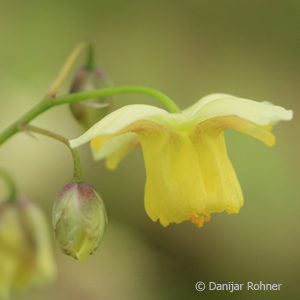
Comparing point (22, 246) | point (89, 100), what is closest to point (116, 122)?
point (89, 100)

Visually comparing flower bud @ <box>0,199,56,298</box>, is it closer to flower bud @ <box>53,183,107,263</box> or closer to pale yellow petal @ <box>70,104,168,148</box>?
flower bud @ <box>53,183,107,263</box>

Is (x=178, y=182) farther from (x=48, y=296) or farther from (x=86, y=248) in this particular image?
(x=48, y=296)

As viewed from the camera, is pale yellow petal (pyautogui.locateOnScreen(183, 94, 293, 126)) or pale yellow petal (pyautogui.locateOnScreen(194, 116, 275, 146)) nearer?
pale yellow petal (pyautogui.locateOnScreen(183, 94, 293, 126))

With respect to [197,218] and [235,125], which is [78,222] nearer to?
[197,218]

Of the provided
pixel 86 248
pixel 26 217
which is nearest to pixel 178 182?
pixel 86 248

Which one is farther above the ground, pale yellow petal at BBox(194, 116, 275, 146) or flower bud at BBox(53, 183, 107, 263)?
pale yellow petal at BBox(194, 116, 275, 146)

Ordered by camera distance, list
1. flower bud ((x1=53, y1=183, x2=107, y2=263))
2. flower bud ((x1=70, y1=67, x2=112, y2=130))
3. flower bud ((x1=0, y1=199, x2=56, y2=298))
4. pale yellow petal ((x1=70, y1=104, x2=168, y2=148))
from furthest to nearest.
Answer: flower bud ((x1=0, y1=199, x2=56, y2=298)) → flower bud ((x1=70, y1=67, x2=112, y2=130)) → flower bud ((x1=53, y1=183, x2=107, y2=263)) → pale yellow petal ((x1=70, y1=104, x2=168, y2=148))

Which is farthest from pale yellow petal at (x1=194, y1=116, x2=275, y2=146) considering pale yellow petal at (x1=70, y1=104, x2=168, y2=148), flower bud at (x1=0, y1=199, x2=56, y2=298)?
flower bud at (x1=0, y1=199, x2=56, y2=298)
